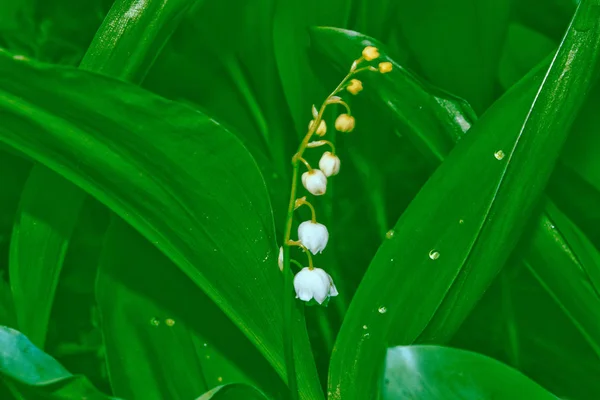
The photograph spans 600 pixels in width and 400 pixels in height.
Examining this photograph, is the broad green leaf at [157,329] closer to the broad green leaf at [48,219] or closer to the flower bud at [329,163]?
the broad green leaf at [48,219]

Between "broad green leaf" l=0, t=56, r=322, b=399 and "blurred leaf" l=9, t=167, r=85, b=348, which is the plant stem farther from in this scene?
"blurred leaf" l=9, t=167, r=85, b=348

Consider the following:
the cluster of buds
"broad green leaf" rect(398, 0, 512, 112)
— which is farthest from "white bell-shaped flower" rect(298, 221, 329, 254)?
"broad green leaf" rect(398, 0, 512, 112)

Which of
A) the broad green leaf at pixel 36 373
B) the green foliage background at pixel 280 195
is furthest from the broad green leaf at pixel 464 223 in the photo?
the broad green leaf at pixel 36 373

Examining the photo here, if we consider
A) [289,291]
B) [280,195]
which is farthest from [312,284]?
[280,195]

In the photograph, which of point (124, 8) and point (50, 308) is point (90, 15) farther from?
point (50, 308)

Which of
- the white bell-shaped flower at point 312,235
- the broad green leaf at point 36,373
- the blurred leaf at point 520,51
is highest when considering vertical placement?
the blurred leaf at point 520,51

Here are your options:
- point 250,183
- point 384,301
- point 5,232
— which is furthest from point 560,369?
point 5,232
